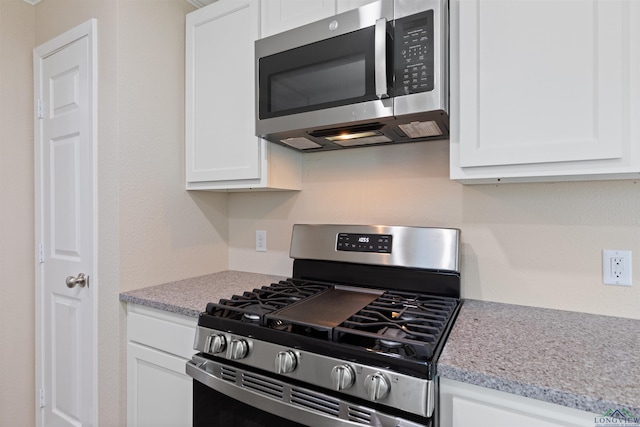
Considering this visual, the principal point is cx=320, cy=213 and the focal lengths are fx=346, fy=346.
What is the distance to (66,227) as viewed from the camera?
1.76 metres

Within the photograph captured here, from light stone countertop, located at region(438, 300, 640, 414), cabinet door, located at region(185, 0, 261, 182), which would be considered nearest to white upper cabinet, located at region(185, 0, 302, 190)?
cabinet door, located at region(185, 0, 261, 182)

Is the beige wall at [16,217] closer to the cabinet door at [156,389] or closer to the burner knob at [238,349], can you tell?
the cabinet door at [156,389]

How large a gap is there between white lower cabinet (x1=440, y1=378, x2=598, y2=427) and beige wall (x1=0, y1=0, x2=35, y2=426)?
2.17 m

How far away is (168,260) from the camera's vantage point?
1.77 metres

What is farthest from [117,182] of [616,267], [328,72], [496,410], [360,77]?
[616,267]

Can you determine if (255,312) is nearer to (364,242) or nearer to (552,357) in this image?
(364,242)

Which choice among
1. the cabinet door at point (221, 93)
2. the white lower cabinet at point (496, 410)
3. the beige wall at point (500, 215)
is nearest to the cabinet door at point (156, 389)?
the beige wall at point (500, 215)

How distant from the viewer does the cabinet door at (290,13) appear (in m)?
1.39

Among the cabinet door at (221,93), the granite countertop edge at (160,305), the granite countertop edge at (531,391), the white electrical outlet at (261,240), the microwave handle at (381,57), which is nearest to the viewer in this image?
the granite countertop edge at (531,391)

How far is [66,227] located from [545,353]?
6.83 feet

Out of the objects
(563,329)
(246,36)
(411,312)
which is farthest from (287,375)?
(246,36)

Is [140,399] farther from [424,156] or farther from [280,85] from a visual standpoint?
[424,156]

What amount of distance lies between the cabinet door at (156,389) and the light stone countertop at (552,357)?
1.06 meters

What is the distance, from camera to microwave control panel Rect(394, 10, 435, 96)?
116 cm
